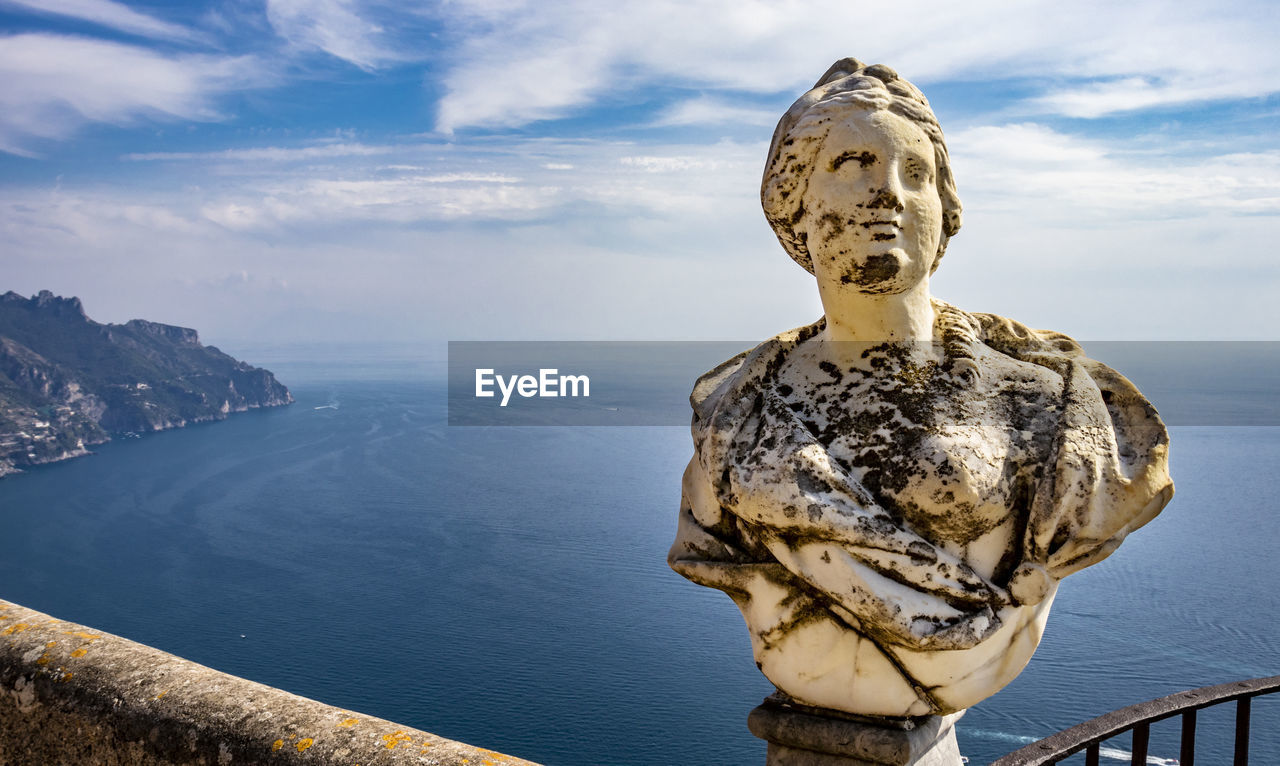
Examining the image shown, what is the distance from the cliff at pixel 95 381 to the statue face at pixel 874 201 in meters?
97.3

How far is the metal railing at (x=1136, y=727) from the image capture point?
2.43 metres

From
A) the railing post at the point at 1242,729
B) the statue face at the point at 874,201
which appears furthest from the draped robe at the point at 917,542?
the railing post at the point at 1242,729

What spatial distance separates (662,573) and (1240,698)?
47314 millimetres

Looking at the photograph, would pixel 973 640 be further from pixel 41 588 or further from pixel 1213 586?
pixel 41 588

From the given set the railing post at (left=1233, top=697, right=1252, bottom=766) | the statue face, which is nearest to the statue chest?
the statue face

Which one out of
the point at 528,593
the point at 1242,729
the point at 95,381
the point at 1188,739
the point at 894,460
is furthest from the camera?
the point at 95,381

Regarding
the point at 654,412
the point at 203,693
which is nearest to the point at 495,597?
the point at 654,412

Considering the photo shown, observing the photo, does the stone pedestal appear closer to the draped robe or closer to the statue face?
the draped robe

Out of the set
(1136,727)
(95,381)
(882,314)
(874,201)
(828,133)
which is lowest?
(95,381)

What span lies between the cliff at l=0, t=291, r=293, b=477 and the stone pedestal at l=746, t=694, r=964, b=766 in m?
97.0

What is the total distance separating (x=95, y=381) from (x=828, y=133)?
4731 inches

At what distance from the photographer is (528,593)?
1891 inches

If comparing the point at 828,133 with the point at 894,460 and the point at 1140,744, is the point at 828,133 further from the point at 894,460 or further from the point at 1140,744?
the point at 1140,744

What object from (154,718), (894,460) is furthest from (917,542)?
(154,718)
